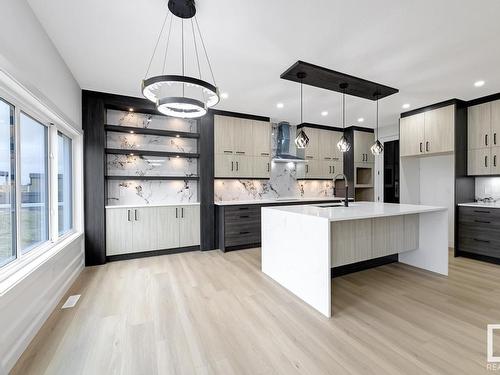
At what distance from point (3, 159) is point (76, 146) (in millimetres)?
1834

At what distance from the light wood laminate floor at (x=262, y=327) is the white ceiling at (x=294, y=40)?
2.66 metres

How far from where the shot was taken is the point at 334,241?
2.52 m

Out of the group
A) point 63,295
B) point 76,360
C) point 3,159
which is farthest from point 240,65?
point 63,295

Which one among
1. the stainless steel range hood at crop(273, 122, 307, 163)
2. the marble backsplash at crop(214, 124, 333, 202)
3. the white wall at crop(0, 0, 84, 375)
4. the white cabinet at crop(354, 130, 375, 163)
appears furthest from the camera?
the white cabinet at crop(354, 130, 375, 163)

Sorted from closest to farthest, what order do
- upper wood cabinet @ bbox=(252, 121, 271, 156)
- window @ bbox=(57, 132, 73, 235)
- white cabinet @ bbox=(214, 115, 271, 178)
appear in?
window @ bbox=(57, 132, 73, 235) → white cabinet @ bbox=(214, 115, 271, 178) → upper wood cabinet @ bbox=(252, 121, 271, 156)

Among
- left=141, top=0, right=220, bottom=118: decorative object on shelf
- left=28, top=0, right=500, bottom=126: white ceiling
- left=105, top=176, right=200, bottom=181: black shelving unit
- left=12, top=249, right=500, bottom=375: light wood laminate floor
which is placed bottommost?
left=12, top=249, right=500, bottom=375: light wood laminate floor

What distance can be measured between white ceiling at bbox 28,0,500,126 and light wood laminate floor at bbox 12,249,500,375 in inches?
105

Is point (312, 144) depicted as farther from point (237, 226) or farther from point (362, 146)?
point (237, 226)

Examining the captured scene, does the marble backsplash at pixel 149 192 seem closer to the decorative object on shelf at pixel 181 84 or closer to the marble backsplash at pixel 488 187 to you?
the decorative object on shelf at pixel 181 84

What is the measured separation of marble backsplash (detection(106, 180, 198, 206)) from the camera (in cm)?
410

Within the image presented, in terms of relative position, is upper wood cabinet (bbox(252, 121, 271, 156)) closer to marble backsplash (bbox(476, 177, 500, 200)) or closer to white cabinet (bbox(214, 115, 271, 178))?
white cabinet (bbox(214, 115, 271, 178))

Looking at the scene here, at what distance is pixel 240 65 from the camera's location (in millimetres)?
2859

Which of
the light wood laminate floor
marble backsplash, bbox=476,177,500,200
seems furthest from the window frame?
marble backsplash, bbox=476,177,500,200

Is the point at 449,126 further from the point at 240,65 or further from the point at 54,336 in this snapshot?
the point at 54,336
